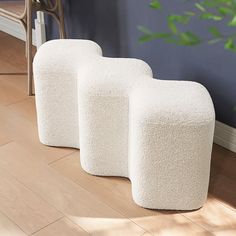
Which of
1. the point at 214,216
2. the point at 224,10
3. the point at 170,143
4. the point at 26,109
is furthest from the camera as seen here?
the point at 26,109

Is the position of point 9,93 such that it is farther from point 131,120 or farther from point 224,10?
point 224,10

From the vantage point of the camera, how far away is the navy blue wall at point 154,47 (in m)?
1.83

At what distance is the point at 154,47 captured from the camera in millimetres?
2072

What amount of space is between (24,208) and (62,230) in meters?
0.19

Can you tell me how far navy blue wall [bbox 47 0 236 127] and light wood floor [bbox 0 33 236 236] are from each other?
315 mm

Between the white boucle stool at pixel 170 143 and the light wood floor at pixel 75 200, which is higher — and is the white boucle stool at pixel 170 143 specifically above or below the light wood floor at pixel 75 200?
above

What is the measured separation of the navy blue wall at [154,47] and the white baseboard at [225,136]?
0.03m

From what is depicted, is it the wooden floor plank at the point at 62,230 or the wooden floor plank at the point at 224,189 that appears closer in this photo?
the wooden floor plank at the point at 62,230

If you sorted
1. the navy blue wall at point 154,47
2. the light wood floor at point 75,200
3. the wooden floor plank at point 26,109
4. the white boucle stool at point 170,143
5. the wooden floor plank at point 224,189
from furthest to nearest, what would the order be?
the wooden floor plank at point 26,109
the navy blue wall at point 154,47
the wooden floor plank at point 224,189
the light wood floor at point 75,200
the white boucle stool at point 170,143

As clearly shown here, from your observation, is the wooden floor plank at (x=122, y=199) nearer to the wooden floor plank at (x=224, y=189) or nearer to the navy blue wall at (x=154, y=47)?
the wooden floor plank at (x=224, y=189)

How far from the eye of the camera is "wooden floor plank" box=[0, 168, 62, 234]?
4.99ft

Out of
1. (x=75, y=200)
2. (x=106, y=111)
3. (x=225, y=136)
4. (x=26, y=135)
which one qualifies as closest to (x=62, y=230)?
(x=75, y=200)

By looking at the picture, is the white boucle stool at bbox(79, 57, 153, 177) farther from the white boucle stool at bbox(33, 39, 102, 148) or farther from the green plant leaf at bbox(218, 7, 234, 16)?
the green plant leaf at bbox(218, 7, 234, 16)

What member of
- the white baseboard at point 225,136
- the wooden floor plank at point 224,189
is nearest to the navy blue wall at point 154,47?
the white baseboard at point 225,136
